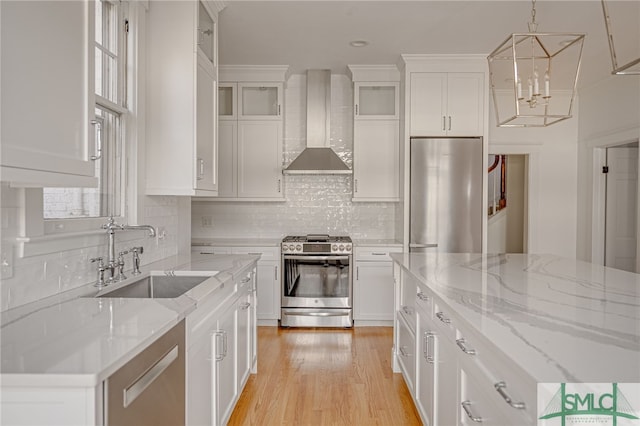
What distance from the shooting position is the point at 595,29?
3.92 m

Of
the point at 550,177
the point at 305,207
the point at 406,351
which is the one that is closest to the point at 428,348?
the point at 406,351

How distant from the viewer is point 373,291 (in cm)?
491

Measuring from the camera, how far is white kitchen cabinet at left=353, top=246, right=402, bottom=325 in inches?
193

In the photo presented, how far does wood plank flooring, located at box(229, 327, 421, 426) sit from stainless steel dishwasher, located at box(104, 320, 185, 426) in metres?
1.25

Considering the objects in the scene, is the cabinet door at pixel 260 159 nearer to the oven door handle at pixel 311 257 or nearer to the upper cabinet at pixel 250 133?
the upper cabinet at pixel 250 133

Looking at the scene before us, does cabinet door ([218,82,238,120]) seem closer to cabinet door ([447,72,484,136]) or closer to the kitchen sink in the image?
cabinet door ([447,72,484,136])

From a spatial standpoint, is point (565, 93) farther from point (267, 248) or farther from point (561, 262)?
point (267, 248)

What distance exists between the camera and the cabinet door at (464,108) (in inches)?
187

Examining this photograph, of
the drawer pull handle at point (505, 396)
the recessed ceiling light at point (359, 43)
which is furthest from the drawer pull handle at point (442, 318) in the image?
the recessed ceiling light at point (359, 43)

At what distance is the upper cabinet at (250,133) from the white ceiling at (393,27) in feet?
0.98

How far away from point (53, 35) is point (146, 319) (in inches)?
37.1

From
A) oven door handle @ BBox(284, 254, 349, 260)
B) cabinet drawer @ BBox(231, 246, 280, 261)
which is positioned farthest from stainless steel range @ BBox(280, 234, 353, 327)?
cabinet drawer @ BBox(231, 246, 280, 261)

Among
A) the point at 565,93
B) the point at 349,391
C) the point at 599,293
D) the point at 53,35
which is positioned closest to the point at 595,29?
the point at 565,93

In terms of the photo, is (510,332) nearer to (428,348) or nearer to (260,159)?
(428,348)
